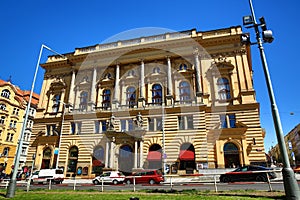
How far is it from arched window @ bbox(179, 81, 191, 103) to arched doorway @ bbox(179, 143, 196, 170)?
25.9 ft

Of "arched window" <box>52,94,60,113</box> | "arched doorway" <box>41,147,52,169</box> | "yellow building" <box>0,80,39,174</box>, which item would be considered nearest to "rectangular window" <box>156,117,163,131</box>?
"arched doorway" <box>41,147,52,169</box>

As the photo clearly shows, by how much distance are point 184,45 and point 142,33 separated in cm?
815

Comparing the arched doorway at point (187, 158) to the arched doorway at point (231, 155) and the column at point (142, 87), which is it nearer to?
the arched doorway at point (231, 155)

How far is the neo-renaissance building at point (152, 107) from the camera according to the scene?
102 feet

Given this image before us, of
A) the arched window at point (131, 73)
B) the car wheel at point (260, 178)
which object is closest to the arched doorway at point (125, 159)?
the arched window at point (131, 73)

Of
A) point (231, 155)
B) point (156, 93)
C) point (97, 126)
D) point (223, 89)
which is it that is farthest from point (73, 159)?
point (223, 89)

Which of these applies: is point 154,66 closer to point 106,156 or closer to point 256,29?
point 106,156

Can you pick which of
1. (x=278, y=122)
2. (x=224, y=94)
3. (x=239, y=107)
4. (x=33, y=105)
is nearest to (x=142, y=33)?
(x=224, y=94)

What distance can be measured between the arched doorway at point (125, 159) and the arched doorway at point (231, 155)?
1370 cm

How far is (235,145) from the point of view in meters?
30.8

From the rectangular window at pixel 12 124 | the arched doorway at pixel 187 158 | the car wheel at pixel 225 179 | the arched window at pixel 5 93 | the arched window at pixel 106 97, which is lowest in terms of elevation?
the car wheel at pixel 225 179

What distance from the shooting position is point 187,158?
3081 cm

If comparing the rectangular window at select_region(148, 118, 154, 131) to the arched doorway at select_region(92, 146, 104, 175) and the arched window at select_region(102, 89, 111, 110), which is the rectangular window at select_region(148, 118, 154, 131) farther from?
the arched window at select_region(102, 89, 111, 110)

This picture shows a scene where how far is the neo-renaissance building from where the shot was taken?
31.1 metres
